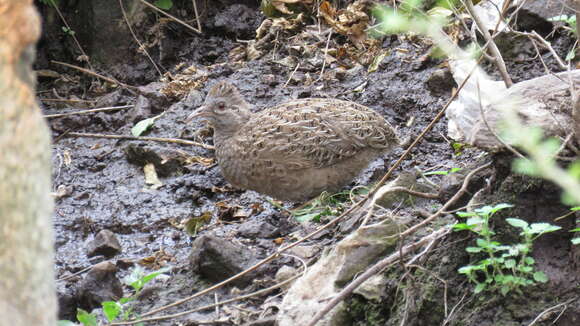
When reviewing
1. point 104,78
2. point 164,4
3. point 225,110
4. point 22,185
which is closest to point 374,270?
point 22,185

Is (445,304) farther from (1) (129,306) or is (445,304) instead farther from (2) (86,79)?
(2) (86,79)

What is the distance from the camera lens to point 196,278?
5.24 meters

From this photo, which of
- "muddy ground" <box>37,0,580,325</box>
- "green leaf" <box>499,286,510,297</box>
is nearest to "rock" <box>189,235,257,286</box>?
"muddy ground" <box>37,0,580,325</box>

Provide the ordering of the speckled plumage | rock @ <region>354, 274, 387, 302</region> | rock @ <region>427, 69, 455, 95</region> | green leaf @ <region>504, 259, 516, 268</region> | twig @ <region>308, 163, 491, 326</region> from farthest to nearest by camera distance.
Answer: rock @ <region>427, 69, 455, 95</region>
the speckled plumage
rock @ <region>354, 274, 387, 302</region>
twig @ <region>308, 163, 491, 326</region>
green leaf @ <region>504, 259, 516, 268</region>

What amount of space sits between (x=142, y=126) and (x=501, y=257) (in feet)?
15.3

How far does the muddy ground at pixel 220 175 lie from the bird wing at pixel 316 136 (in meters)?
0.42

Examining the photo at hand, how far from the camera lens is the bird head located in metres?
6.58

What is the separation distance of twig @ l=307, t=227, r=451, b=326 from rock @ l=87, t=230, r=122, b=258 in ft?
8.16

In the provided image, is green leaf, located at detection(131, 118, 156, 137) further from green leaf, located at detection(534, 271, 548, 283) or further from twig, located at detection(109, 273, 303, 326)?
green leaf, located at detection(534, 271, 548, 283)

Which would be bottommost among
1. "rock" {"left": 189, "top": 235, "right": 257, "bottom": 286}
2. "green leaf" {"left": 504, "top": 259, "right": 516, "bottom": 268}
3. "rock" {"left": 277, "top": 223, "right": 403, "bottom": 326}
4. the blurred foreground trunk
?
"rock" {"left": 189, "top": 235, "right": 257, "bottom": 286}

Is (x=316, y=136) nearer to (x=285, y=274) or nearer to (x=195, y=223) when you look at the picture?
(x=195, y=223)

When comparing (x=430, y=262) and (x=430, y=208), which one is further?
(x=430, y=208)

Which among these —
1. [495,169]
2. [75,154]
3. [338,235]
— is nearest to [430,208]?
[338,235]

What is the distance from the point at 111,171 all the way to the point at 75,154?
0.52m
